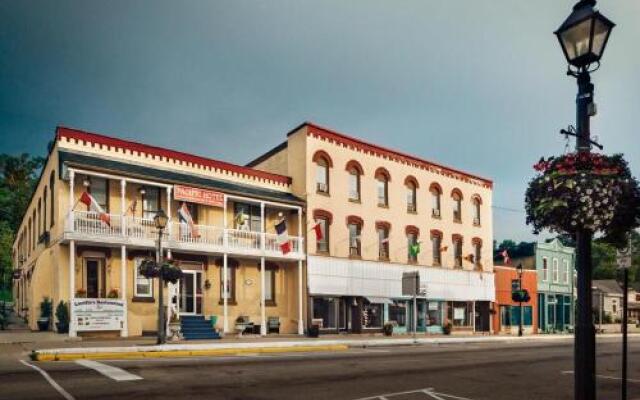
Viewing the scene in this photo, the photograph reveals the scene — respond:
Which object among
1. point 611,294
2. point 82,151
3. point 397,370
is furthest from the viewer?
point 611,294

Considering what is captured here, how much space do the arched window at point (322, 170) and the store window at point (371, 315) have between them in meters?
7.47

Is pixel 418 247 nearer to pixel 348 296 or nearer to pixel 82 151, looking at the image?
pixel 348 296

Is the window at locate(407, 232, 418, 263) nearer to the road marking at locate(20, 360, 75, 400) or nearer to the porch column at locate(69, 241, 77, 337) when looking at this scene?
the porch column at locate(69, 241, 77, 337)

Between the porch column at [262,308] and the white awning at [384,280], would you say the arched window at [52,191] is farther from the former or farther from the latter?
the white awning at [384,280]

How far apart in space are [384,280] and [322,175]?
300 inches

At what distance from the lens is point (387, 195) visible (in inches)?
1427

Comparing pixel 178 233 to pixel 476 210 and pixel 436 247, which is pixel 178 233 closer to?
pixel 436 247

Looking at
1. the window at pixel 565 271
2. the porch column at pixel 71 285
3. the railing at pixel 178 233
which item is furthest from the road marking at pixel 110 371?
the window at pixel 565 271

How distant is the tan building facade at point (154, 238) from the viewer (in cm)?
2372

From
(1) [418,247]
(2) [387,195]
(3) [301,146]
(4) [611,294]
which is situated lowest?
(4) [611,294]

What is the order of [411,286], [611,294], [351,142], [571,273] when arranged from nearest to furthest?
[411,286] → [351,142] → [571,273] → [611,294]

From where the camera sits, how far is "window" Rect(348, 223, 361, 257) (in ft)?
112

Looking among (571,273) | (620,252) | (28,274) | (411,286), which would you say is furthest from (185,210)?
(571,273)

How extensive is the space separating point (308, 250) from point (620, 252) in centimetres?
2406
